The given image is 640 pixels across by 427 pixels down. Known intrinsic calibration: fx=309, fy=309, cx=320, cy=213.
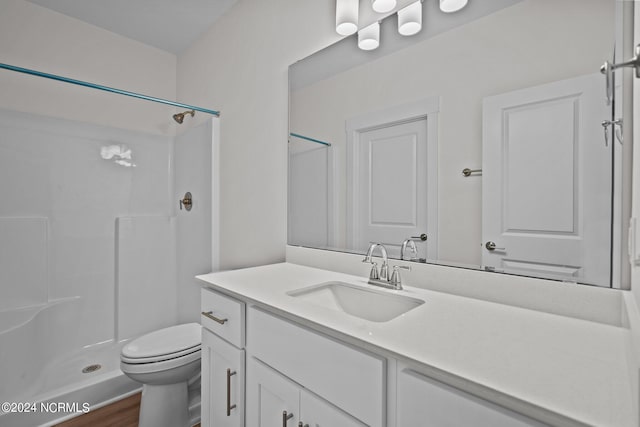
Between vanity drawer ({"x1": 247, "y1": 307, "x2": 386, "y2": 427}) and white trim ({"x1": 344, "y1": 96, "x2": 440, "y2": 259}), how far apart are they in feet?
1.80

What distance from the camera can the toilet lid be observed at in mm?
1540

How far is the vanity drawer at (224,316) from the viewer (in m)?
1.08

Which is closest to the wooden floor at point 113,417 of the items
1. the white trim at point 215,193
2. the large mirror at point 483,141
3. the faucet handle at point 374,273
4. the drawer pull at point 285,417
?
the white trim at point 215,193

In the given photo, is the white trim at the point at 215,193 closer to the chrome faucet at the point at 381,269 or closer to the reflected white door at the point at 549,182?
the chrome faucet at the point at 381,269

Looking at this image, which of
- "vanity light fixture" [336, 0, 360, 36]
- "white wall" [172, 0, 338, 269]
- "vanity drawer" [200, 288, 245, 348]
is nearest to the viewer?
"vanity drawer" [200, 288, 245, 348]

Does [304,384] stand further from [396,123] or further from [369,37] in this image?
[369,37]

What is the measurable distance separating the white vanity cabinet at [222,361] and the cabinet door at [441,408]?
627mm

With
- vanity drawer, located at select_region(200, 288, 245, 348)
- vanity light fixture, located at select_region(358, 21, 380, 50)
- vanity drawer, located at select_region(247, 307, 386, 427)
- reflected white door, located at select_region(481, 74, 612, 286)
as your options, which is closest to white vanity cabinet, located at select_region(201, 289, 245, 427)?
vanity drawer, located at select_region(200, 288, 245, 348)

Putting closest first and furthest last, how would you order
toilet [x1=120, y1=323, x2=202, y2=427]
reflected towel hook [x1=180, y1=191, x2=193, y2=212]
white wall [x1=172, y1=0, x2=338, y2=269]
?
toilet [x1=120, y1=323, x2=202, y2=427] → white wall [x1=172, y1=0, x2=338, y2=269] → reflected towel hook [x1=180, y1=191, x2=193, y2=212]

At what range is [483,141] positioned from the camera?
992 millimetres

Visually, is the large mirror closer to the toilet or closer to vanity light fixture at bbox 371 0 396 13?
vanity light fixture at bbox 371 0 396 13

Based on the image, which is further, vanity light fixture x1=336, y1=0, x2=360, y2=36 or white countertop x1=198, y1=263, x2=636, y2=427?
vanity light fixture x1=336, y1=0, x2=360, y2=36

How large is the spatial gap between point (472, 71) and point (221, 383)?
4.70 ft

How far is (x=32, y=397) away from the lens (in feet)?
5.65
